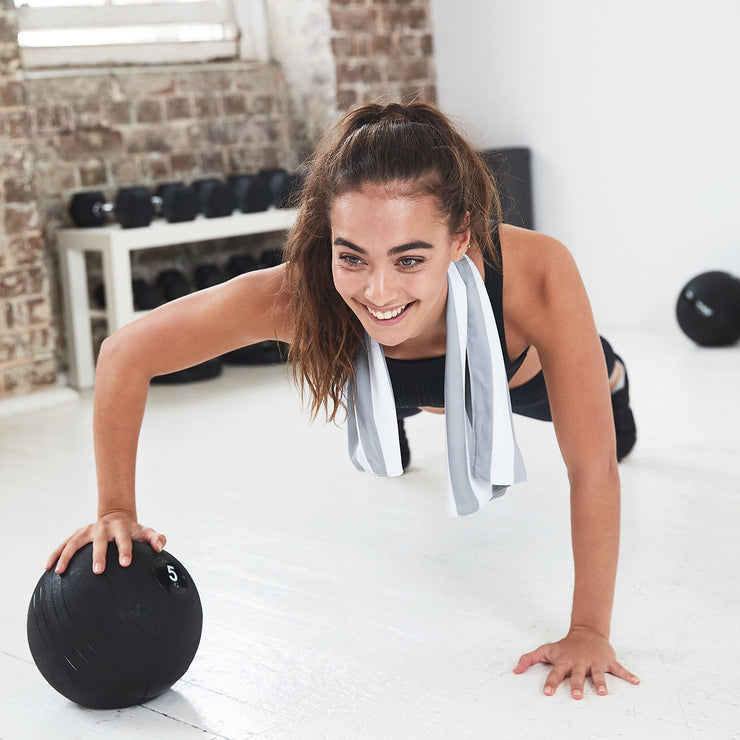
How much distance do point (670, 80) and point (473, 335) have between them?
9.76ft

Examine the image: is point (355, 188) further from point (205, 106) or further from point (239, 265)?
point (205, 106)

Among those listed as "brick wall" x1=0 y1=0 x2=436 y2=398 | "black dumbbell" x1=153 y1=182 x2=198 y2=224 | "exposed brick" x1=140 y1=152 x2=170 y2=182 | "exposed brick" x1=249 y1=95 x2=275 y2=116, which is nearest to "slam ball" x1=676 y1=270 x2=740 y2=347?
"brick wall" x1=0 y1=0 x2=436 y2=398

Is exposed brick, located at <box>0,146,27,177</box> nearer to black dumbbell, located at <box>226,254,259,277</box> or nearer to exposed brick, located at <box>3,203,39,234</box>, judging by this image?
exposed brick, located at <box>3,203,39,234</box>

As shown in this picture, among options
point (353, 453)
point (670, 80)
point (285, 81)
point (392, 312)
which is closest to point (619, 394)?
point (353, 453)

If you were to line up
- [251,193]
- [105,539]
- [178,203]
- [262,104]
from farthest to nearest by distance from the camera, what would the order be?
[262,104]
[251,193]
[178,203]
[105,539]

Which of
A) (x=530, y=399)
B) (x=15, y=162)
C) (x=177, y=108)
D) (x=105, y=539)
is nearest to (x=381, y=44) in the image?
(x=177, y=108)

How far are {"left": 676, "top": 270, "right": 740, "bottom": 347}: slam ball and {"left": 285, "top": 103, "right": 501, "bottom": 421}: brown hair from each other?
2502mm

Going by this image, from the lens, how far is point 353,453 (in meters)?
1.80

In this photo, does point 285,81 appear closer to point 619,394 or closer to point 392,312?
point 619,394

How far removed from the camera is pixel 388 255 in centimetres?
141

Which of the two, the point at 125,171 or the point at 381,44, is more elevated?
the point at 381,44

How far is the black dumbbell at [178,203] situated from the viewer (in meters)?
3.99

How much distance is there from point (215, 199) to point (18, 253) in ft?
2.67

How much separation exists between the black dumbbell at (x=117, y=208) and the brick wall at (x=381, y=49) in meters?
1.19
